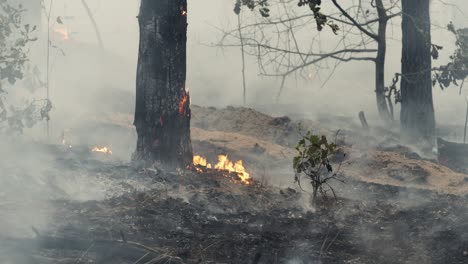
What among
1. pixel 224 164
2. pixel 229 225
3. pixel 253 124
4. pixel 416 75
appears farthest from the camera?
pixel 253 124

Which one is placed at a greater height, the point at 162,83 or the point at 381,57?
the point at 381,57

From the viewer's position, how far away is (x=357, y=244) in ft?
22.7

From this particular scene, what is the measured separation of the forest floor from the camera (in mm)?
6375

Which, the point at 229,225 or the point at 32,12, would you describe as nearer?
the point at 229,225

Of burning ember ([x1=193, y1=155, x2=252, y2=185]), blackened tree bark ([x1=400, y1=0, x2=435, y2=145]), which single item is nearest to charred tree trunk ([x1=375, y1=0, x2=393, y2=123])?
blackened tree bark ([x1=400, y1=0, x2=435, y2=145])

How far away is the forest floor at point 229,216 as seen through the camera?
20.9 ft

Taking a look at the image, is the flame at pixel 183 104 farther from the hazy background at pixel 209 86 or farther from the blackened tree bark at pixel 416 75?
the blackened tree bark at pixel 416 75

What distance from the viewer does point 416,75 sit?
13344 mm

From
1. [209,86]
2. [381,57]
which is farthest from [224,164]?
[209,86]

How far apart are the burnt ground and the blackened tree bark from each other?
4.66 meters

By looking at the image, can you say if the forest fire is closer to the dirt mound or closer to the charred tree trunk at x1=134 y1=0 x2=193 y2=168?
the charred tree trunk at x1=134 y1=0 x2=193 y2=168

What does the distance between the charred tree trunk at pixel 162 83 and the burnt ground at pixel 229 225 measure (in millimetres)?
469

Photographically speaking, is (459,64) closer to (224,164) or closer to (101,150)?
(224,164)

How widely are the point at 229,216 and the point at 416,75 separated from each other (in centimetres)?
719
